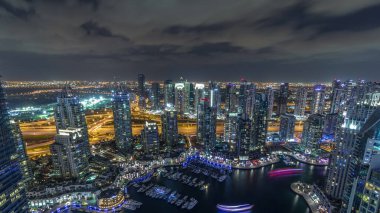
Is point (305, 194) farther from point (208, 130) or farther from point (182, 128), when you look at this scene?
point (182, 128)

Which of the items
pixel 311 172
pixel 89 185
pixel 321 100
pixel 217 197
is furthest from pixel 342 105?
pixel 89 185

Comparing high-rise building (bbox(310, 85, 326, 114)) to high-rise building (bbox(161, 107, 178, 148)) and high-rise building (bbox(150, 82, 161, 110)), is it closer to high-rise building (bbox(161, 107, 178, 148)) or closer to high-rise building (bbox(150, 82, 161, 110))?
high-rise building (bbox(161, 107, 178, 148))

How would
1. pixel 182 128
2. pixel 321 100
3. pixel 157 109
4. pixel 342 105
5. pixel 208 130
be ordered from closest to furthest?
pixel 208 130
pixel 342 105
pixel 182 128
pixel 321 100
pixel 157 109

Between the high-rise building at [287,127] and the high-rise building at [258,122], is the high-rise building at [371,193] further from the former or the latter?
the high-rise building at [287,127]

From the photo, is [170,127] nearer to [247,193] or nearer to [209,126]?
[209,126]

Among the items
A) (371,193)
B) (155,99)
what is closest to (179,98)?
(155,99)

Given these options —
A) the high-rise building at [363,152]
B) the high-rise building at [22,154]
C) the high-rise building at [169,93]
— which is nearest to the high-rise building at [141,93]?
the high-rise building at [169,93]

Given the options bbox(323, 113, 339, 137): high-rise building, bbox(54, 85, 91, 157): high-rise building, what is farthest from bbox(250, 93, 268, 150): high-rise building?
bbox(54, 85, 91, 157): high-rise building
